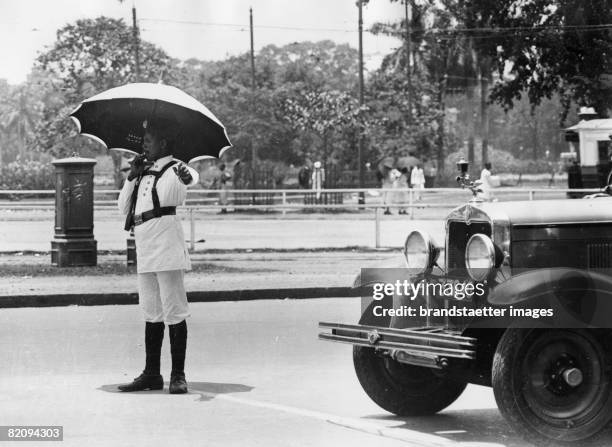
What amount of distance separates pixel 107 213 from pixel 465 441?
91.5ft

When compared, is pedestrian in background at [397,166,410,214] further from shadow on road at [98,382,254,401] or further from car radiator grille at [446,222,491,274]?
car radiator grille at [446,222,491,274]

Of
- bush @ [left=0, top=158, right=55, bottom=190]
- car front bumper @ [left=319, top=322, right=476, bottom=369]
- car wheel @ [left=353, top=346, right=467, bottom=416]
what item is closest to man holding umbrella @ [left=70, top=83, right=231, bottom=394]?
car front bumper @ [left=319, top=322, right=476, bottom=369]

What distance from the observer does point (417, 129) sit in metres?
54.6

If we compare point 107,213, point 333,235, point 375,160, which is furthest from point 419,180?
point 333,235

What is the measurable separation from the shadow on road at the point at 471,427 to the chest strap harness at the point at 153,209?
197 centimetres

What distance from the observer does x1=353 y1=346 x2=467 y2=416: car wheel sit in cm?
730

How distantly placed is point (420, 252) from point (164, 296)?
71.3 inches

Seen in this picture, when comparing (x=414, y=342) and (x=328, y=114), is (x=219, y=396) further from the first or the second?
(x=328, y=114)

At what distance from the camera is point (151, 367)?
27.0 feet

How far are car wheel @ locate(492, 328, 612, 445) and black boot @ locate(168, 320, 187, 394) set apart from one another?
251cm

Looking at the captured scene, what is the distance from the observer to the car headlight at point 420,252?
722cm

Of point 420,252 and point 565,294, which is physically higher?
point 420,252

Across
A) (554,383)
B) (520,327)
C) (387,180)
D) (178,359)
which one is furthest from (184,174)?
(387,180)

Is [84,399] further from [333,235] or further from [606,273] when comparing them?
[333,235]
